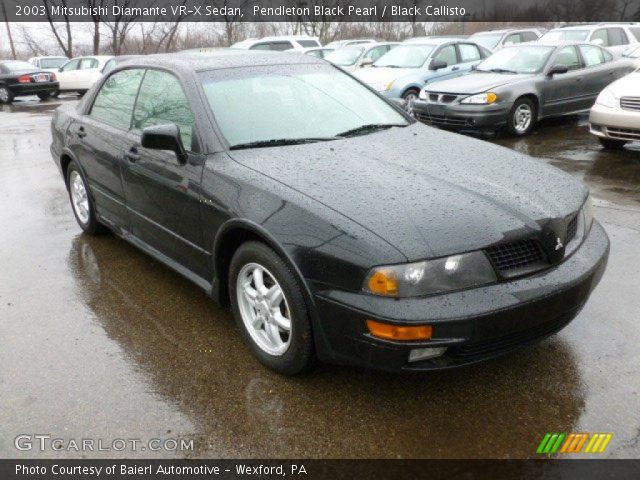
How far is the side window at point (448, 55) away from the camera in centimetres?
1133

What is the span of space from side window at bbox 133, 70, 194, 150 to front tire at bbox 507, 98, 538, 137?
6340 mm

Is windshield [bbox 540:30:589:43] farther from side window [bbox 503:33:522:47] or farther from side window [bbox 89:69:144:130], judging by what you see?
side window [bbox 89:69:144:130]

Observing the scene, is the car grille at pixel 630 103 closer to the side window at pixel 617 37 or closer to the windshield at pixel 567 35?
the windshield at pixel 567 35

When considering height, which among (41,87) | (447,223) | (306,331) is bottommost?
(41,87)

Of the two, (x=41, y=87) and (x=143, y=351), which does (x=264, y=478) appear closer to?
(x=143, y=351)

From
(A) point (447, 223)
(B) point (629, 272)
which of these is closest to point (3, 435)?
(A) point (447, 223)

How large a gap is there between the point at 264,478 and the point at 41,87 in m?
21.1

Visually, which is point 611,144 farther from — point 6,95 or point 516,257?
point 6,95

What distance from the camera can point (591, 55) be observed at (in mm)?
9922

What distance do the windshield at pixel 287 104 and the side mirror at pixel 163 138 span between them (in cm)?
26

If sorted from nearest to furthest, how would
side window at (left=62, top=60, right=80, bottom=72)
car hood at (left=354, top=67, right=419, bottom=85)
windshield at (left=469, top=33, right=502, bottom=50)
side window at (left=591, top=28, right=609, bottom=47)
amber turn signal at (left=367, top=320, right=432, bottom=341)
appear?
amber turn signal at (left=367, top=320, right=432, bottom=341) < car hood at (left=354, top=67, right=419, bottom=85) < side window at (left=591, top=28, right=609, bottom=47) < windshield at (left=469, top=33, right=502, bottom=50) < side window at (left=62, top=60, right=80, bottom=72)

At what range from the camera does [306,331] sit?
2.66 metres

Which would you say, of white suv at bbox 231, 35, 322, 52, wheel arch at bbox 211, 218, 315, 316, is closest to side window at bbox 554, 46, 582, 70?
wheel arch at bbox 211, 218, 315, 316

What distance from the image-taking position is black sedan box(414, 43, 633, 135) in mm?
8641
